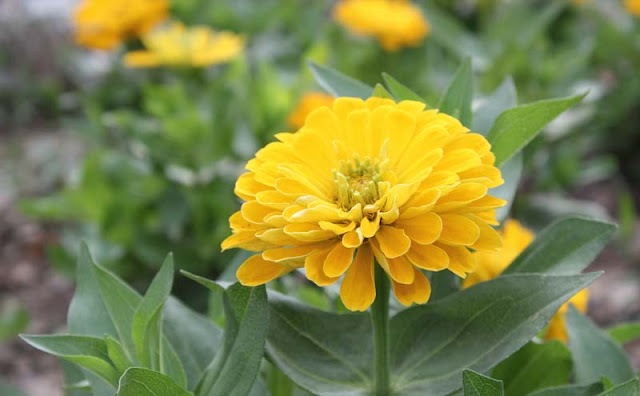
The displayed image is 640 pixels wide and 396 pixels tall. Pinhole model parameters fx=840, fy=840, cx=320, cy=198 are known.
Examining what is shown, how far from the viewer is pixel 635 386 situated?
2.19ft

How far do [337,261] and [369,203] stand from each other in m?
0.08

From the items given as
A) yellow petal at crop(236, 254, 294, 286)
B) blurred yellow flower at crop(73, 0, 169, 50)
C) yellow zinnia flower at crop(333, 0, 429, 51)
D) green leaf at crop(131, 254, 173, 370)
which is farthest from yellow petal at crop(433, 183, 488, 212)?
yellow zinnia flower at crop(333, 0, 429, 51)

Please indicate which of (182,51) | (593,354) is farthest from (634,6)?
(593,354)

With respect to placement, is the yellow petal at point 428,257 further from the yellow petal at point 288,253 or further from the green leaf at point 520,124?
the green leaf at point 520,124

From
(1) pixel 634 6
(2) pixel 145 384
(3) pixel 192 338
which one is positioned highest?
(2) pixel 145 384

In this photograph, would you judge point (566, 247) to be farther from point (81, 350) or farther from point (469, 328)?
point (81, 350)

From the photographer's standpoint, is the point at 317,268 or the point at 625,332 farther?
the point at 625,332

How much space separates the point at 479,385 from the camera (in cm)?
67

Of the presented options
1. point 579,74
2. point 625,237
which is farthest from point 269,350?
point 579,74

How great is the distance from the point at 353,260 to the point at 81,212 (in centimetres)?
150

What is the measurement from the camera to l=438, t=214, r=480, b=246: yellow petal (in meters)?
0.63

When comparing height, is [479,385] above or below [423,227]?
below

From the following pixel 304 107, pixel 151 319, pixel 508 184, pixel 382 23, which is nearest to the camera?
pixel 151 319

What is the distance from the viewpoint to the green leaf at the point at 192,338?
85cm
